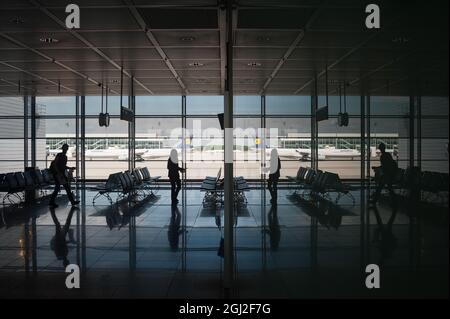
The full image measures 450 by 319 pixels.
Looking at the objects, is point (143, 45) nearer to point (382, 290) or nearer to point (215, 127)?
point (382, 290)

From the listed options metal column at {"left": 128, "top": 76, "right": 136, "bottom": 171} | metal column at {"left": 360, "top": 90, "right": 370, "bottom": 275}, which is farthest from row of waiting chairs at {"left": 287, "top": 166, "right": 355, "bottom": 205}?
metal column at {"left": 128, "top": 76, "right": 136, "bottom": 171}

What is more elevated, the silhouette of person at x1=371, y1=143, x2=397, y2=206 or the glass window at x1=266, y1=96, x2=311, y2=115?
the glass window at x1=266, y1=96, x2=311, y2=115

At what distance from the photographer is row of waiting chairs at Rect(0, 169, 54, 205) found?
35.1ft

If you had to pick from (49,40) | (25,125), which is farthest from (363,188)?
(25,125)

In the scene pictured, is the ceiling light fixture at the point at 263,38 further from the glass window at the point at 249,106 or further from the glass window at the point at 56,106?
the glass window at the point at 56,106

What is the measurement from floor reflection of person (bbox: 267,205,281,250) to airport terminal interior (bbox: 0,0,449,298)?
0.26ft

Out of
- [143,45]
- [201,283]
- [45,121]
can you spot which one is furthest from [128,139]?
[201,283]

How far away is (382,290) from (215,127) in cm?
1325

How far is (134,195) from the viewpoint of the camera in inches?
502

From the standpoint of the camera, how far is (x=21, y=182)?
1115cm

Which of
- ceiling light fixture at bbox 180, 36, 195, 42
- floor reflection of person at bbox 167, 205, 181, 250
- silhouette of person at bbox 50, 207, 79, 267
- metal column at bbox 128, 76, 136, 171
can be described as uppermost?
ceiling light fixture at bbox 180, 36, 195, 42

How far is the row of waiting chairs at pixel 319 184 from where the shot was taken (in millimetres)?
10977

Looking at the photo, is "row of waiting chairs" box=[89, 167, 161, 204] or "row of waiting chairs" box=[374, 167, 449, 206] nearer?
"row of waiting chairs" box=[374, 167, 449, 206]

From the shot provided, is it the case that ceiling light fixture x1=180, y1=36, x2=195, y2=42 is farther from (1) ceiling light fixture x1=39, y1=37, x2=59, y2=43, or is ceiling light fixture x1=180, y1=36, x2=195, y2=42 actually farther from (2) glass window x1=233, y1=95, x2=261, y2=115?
(2) glass window x1=233, y1=95, x2=261, y2=115
